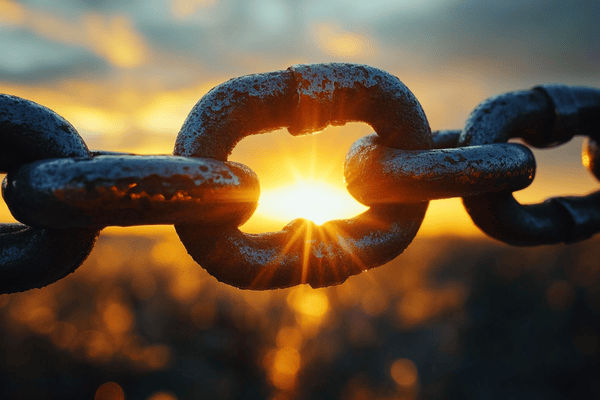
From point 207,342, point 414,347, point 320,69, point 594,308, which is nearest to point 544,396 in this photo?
point 594,308

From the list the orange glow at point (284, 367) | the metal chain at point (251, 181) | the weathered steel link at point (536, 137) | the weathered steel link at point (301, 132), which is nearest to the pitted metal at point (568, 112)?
the weathered steel link at point (536, 137)

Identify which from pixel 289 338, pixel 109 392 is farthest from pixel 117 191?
pixel 289 338

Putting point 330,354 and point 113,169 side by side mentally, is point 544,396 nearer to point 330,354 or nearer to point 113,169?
point 330,354

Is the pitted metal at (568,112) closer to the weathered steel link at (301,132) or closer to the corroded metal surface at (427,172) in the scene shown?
the corroded metal surface at (427,172)

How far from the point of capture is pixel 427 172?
88cm

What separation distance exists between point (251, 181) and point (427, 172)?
42 cm

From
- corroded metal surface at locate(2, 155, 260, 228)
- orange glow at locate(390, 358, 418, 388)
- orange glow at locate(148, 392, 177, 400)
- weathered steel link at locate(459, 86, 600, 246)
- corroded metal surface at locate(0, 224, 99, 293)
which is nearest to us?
corroded metal surface at locate(2, 155, 260, 228)

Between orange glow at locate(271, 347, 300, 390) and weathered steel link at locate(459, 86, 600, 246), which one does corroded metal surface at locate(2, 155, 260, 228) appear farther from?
orange glow at locate(271, 347, 300, 390)

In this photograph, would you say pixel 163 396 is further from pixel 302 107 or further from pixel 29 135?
pixel 302 107

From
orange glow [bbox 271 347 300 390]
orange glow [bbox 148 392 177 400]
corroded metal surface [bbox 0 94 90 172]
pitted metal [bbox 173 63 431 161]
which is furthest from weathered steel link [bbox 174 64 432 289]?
orange glow [bbox 271 347 300 390]

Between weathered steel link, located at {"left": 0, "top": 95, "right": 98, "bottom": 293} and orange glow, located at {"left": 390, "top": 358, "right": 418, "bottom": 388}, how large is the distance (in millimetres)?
12127

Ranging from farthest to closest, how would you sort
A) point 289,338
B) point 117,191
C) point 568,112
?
point 289,338
point 568,112
point 117,191

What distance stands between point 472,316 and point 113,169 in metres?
14.1

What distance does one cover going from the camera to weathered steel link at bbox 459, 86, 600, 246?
1.10 metres
